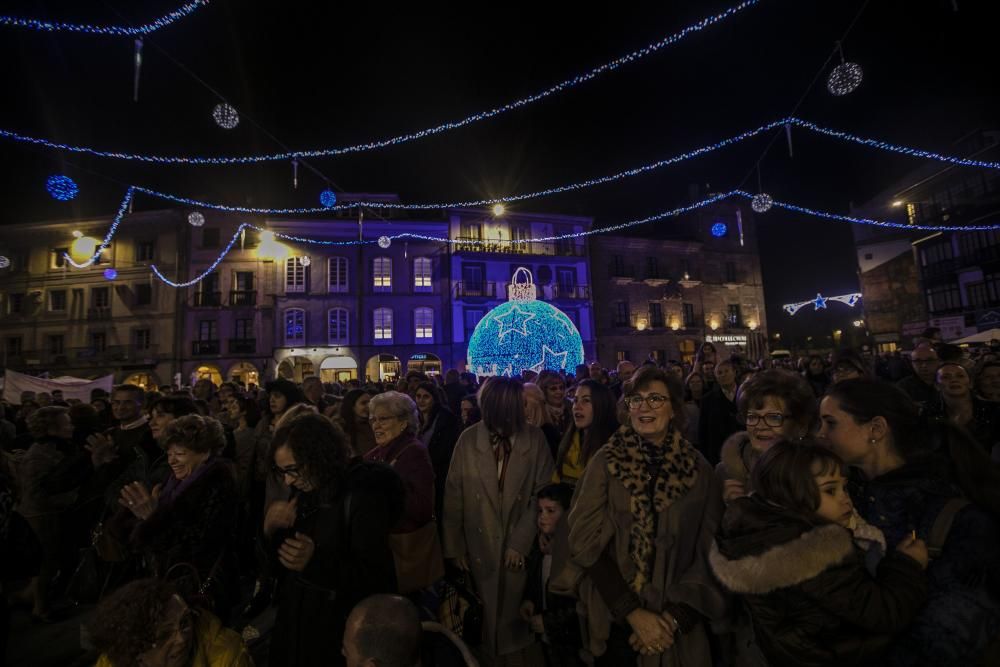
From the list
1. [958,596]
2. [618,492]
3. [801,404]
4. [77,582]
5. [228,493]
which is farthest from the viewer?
[77,582]

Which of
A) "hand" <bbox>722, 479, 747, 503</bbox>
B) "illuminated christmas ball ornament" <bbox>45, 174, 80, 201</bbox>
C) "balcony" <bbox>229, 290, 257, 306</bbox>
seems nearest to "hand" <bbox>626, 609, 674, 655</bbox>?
"hand" <bbox>722, 479, 747, 503</bbox>

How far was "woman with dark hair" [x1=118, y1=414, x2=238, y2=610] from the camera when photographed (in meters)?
2.70

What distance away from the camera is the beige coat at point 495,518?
10.3 feet

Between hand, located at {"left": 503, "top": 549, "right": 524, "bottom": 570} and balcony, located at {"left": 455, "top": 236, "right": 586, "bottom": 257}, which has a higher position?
balcony, located at {"left": 455, "top": 236, "right": 586, "bottom": 257}

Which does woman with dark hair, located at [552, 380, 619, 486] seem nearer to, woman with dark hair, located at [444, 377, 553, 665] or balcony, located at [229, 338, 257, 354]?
woman with dark hair, located at [444, 377, 553, 665]

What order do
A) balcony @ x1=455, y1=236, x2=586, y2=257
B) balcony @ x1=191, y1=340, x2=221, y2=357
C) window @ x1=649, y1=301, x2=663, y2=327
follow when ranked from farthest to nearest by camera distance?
1. window @ x1=649, y1=301, x2=663, y2=327
2. balcony @ x1=455, y1=236, x2=586, y2=257
3. balcony @ x1=191, y1=340, x2=221, y2=357

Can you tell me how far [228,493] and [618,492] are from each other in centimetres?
246

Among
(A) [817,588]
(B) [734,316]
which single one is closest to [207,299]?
(A) [817,588]

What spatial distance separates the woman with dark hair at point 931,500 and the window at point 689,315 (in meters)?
34.0

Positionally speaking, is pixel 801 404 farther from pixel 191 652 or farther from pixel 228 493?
pixel 228 493

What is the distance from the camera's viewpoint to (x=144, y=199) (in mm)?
28438

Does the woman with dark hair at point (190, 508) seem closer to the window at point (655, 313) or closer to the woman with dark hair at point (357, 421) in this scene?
the woman with dark hair at point (357, 421)

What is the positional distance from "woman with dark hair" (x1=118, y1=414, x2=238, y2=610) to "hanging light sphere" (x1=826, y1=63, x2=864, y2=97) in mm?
8970

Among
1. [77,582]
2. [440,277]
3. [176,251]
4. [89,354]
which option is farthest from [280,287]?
[77,582]
